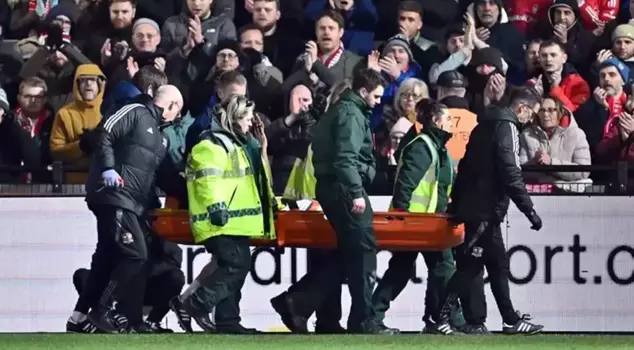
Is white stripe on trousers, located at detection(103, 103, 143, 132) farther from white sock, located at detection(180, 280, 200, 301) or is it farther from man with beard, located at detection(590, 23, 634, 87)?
man with beard, located at detection(590, 23, 634, 87)

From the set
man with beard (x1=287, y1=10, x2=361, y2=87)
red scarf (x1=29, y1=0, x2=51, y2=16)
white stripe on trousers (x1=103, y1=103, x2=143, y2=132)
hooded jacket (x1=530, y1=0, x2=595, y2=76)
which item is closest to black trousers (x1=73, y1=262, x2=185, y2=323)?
white stripe on trousers (x1=103, y1=103, x2=143, y2=132)

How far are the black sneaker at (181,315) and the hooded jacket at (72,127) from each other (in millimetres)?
2263

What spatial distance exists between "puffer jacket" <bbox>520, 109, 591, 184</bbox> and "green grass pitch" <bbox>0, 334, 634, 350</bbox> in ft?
7.89

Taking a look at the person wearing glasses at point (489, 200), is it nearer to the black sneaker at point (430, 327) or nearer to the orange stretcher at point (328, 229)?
the orange stretcher at point (328, 229)

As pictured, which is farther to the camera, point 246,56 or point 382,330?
point 246,56

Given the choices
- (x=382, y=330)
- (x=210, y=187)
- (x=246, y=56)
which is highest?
(x=246, y=56)

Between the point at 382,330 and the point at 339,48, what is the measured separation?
3719 mm

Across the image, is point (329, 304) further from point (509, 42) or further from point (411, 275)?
point (509, 42)

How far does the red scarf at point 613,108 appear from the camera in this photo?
1662 cm

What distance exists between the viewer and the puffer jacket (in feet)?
53.5

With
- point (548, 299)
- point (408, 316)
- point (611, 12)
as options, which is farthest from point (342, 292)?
point (611, 12)

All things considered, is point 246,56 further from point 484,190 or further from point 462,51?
point 484,190

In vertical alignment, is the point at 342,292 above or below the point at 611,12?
below

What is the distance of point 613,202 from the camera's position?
15.5 m
